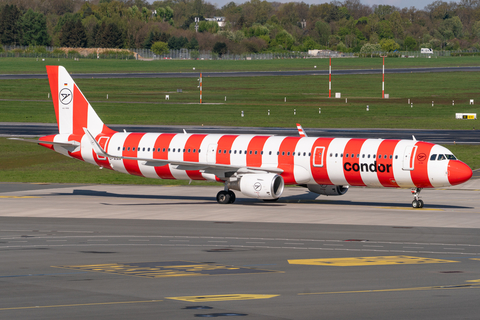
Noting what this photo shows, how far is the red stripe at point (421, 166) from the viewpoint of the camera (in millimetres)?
43094

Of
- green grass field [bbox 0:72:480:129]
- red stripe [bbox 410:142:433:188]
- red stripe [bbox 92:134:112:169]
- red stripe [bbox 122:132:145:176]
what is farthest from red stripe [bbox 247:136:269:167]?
green grass field [bbox 0:72:480:129]

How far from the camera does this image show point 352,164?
4450cm

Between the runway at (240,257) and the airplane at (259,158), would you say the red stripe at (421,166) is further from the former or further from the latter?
the runway at (240,257)

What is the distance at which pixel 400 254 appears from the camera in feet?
98.6

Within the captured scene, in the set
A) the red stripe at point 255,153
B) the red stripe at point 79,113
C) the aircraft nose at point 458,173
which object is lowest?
the aircraft nose at point 458,173

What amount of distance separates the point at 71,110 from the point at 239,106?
7730 cm

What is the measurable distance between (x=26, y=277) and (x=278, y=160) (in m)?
24.4

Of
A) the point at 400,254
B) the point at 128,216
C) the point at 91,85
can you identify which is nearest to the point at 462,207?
the point at 400,254

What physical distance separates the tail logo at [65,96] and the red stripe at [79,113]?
43 cm

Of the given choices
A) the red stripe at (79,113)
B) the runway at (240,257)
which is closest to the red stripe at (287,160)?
the runway at (240,257)

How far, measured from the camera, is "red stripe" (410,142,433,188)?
43.1 meters

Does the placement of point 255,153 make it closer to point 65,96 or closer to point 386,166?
point 386,166

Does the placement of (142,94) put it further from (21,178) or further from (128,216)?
(128,216)

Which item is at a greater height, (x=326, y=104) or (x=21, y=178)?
(x=326, y=104)
